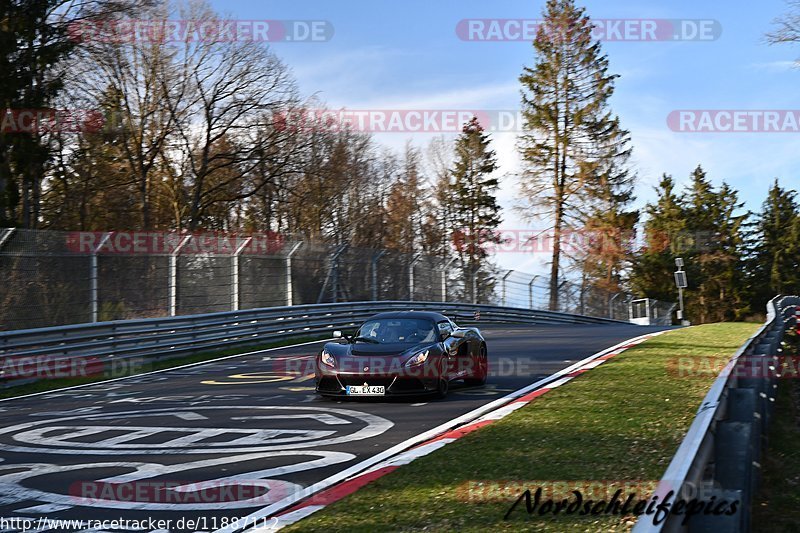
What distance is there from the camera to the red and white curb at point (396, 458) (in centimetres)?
559

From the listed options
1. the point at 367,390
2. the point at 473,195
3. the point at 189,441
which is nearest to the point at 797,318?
the point at 367,390

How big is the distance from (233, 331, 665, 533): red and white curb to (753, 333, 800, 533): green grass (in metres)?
2.72

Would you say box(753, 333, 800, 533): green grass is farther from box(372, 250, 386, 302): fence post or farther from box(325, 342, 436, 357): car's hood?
box(372, 250, 386, 302): fence post

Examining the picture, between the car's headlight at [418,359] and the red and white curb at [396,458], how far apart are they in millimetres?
1069

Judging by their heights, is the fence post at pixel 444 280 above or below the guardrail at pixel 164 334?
above

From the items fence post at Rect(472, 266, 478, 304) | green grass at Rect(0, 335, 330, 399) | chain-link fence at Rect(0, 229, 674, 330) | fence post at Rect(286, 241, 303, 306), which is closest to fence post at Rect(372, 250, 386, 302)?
chain-link fence at Rect(0, 229, 674, 330)

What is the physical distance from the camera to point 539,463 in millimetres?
6805

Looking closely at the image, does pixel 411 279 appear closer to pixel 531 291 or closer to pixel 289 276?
pixel 289 276

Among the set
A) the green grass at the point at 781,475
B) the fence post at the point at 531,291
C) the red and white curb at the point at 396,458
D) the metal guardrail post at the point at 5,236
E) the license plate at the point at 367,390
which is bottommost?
the green grass at the point at 781,475

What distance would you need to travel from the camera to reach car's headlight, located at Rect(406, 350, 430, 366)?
11312 mm

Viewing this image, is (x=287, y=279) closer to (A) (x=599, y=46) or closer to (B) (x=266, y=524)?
(B) (x=266, y=524)

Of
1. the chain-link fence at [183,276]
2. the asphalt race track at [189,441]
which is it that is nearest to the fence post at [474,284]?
the chain-link fence at [183,276]

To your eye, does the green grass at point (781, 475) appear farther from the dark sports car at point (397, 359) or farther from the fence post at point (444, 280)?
the fence post at point (444, 280)

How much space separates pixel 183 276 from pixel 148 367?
331cm
